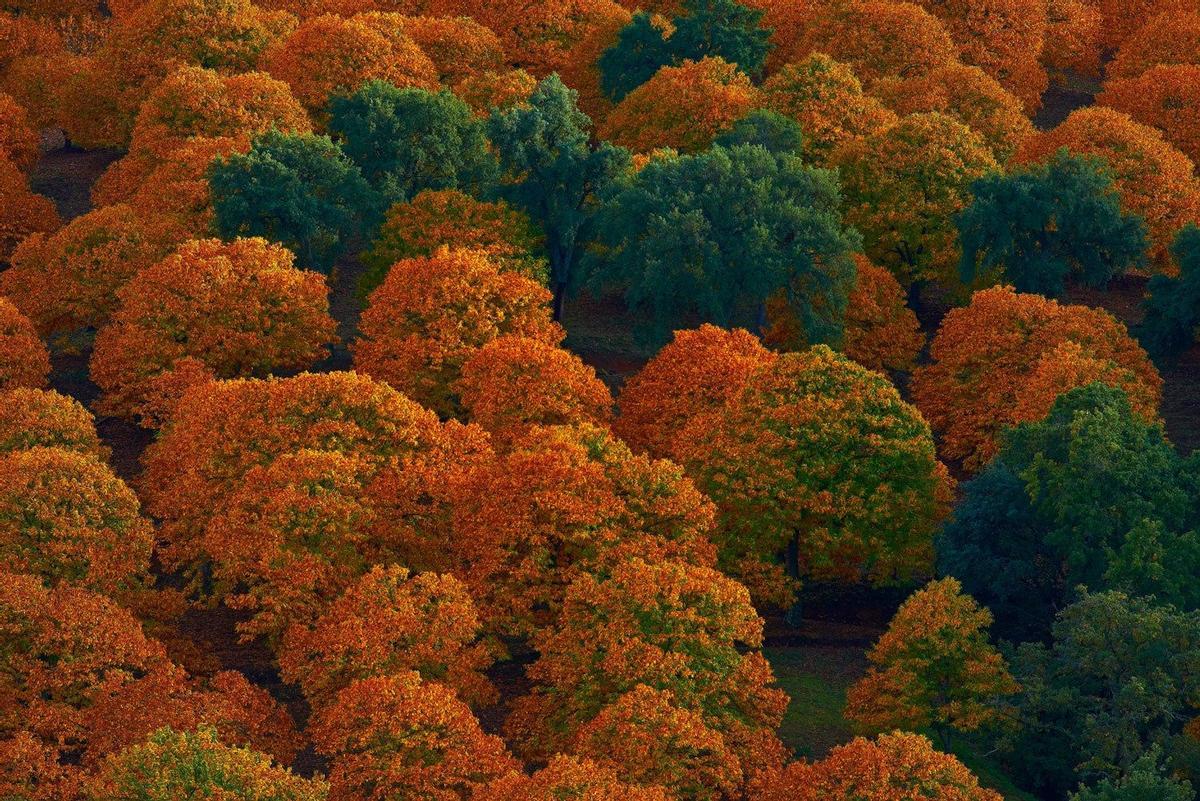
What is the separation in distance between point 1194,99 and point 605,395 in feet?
203

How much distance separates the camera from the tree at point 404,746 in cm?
8975

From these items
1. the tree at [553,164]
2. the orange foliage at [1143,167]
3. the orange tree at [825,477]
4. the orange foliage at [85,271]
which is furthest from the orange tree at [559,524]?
the orange foliage at [1143,167]

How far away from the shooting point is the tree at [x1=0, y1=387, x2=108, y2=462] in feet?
373

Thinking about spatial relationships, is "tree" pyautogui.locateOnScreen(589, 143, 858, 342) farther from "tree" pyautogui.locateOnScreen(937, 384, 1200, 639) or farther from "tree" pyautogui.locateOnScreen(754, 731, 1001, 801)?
"tree" pyautogui.locateOnScreen(754, 731, 1001, 801)

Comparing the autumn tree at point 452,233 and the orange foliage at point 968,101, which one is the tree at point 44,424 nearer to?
the autumn tree at point 452,233

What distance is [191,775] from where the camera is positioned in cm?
8481

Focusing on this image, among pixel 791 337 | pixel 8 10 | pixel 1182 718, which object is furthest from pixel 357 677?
pixel 8 10

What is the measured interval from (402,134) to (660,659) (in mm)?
57281

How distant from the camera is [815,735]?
338ft

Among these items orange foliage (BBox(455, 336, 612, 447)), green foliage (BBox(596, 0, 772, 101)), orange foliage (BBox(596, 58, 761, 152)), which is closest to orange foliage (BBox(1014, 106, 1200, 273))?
orange foliage (BBox(596, 58, 761, 152))

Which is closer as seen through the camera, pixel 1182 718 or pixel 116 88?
pixel 1182 718

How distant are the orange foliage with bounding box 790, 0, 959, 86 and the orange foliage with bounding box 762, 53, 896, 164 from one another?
1477 centimetres

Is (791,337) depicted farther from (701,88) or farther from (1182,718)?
(1182,718)

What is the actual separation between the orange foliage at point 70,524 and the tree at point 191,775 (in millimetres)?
17682
